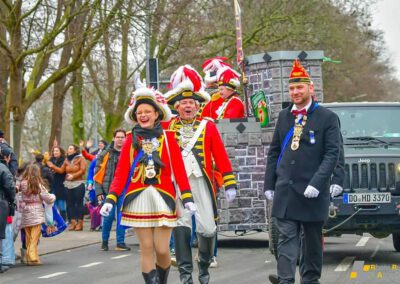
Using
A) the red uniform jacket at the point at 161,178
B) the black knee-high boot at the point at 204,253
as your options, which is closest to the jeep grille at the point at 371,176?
the black knee-high boot at the point at 204,253

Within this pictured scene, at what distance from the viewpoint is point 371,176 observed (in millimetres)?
13352

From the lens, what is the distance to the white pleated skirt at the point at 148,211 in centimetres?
926

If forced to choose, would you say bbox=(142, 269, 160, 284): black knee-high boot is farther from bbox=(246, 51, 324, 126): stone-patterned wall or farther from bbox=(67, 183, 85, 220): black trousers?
bbox=(67, 183, 85, 220): black trousers

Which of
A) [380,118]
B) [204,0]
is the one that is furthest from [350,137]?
[204,0]

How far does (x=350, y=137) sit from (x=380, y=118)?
62cm

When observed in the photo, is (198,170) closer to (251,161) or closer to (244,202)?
(251,161)

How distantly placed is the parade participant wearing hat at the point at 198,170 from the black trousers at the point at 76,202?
12370mm

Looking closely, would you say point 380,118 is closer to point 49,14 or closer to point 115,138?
point 115,138

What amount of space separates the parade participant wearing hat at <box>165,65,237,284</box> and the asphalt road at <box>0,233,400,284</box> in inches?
59.5

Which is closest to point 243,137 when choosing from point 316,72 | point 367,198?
point 316,72

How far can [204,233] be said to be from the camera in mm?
10469

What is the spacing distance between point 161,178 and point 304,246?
1.32 meters

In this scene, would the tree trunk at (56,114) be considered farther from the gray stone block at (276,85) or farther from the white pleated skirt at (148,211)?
the white pleated skirt at (148,211)

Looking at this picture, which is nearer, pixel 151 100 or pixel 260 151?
pixel 151 100
